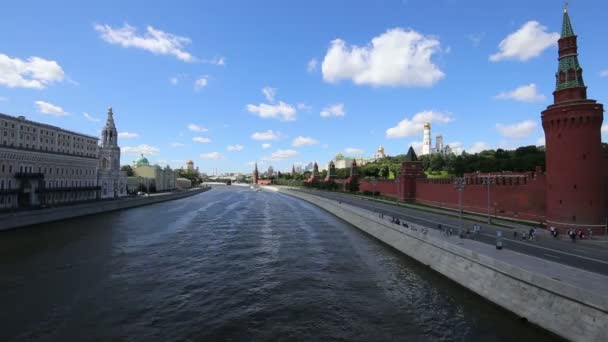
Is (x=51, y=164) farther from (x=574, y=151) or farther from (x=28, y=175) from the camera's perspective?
(x=574, y=151)

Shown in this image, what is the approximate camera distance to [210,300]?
18.4 metres

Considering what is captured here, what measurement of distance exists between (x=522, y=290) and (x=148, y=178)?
396 ft

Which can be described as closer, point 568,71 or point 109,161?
point 568,71

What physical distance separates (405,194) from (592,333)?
53.9 metres

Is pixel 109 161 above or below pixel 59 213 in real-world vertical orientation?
above

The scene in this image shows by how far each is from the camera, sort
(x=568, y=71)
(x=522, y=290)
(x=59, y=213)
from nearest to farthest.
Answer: (x=522, y=290)
(x=568, y=71)
(x=59, y=213)

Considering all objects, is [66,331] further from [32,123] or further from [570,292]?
[32,123]

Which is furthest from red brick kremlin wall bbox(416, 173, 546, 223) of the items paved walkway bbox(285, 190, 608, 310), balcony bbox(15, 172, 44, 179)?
balcony bbox(15, 172, 44, 179)

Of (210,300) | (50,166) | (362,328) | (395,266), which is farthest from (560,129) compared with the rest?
(50,166)

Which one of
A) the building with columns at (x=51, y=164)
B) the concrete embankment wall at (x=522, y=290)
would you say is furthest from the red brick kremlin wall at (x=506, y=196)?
the building with columns at (x=51, y=164)

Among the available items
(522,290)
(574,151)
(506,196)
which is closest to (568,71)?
(574,151)

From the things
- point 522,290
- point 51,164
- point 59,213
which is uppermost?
point 51,164

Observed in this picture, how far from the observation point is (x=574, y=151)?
93.2 ft

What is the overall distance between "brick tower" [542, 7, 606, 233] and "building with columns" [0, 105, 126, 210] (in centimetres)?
6773
